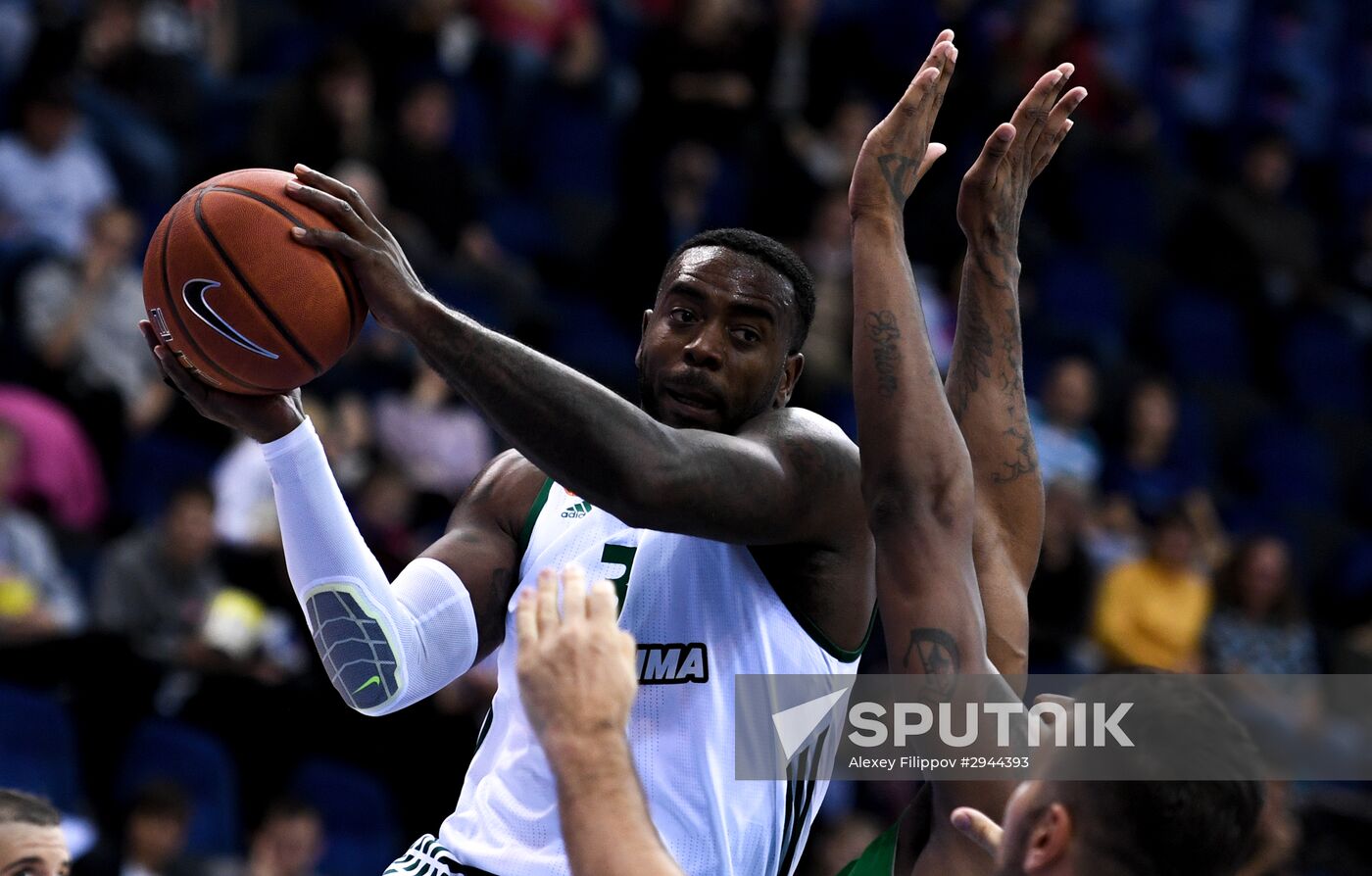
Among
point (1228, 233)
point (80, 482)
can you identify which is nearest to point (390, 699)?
point (80, 482)

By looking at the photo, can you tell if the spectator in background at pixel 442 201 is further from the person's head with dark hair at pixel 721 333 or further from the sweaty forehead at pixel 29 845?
the sweaty forehead at pixel 29 845

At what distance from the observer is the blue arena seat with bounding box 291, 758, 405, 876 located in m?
7.83

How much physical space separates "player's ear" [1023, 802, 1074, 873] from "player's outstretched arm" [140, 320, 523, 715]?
1439 millimetres

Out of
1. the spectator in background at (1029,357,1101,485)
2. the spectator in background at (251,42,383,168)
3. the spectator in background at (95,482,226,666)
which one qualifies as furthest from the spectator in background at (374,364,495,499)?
the spectator in background at (1029,357,1101,485)

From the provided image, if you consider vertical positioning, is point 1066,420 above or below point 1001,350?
above

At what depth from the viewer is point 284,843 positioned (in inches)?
289

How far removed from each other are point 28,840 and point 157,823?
11.5ft

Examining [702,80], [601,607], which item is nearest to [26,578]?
[601,607]

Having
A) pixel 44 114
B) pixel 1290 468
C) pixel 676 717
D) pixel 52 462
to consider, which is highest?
pixel 1290 468

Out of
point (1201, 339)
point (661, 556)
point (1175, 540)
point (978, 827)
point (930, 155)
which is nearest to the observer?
point (978, 827)

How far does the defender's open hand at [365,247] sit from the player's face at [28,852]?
4.25 ft

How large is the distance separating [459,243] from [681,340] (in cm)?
681

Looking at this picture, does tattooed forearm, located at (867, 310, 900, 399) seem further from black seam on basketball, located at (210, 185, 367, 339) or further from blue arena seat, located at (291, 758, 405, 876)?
blue arena seat, located at (291, 758, 405, 876)

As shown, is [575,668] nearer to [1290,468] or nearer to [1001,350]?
[1001,350]
